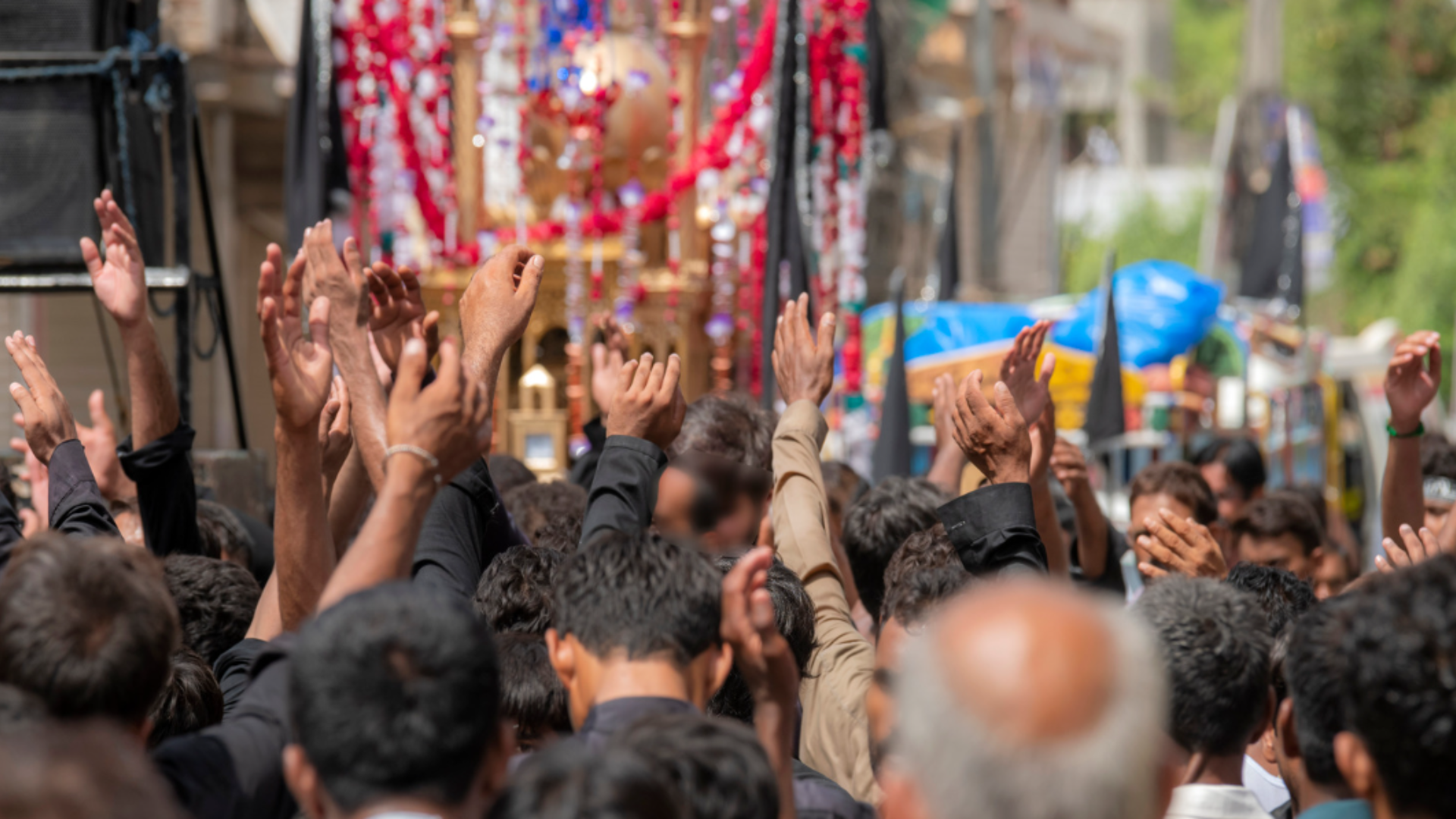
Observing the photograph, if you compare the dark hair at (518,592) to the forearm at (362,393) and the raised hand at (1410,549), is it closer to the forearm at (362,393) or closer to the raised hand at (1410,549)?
the forearm at (362,393)

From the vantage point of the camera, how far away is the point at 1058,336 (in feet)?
40.2

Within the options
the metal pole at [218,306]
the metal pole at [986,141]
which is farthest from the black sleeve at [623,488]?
the metal pole at [986,141]

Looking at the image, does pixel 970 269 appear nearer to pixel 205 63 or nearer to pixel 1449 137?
pixel 1449 137

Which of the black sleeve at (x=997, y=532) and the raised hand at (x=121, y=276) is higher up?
the raised hand at (x=121, y=276)

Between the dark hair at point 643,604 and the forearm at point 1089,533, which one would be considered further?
the forearm at point 1089,533

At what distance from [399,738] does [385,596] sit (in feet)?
0.67

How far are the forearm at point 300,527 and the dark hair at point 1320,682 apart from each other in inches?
73.1

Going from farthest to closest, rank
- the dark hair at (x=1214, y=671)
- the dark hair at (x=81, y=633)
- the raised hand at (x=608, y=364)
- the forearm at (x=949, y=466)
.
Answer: the forearm at (x=949, y=466) < the raised hand at (x=608, y=364) < the dark hair at (x=1214, y=671) < the dark hair at (x=81, y=633)

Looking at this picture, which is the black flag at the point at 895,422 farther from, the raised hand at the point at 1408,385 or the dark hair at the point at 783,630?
the dark hair at the point at 783,630

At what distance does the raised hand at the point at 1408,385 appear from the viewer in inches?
165

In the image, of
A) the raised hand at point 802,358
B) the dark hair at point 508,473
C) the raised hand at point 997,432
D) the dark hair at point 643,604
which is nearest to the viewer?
the dark hair at point 643,604

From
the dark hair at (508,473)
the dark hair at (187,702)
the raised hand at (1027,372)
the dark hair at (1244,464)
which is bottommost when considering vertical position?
the dark hair at (1244,464)

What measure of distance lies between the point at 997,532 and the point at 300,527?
1.48m

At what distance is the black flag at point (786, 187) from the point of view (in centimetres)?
672
